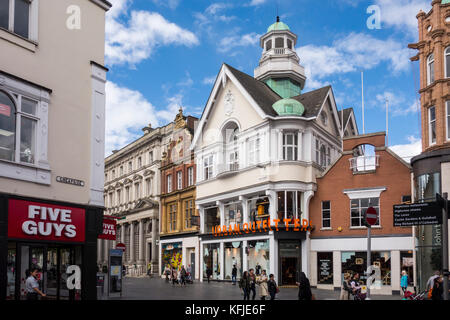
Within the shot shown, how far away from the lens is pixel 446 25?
29.0 metres

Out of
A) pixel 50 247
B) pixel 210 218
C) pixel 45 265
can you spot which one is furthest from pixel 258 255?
pixel 45 265

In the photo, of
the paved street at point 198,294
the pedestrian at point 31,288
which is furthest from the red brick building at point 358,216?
the pedestrian at point 31,288

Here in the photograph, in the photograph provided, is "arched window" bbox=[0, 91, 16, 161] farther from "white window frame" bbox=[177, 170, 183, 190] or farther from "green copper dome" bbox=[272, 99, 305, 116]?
"white window frame" bbox=[177, 170, 183, 190]

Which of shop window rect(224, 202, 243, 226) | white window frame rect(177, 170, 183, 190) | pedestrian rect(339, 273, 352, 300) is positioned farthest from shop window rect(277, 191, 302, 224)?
white window frame rect(177, 170, 183, 190)

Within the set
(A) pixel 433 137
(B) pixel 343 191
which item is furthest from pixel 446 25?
(B) pixel 343 191

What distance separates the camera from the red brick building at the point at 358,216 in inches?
1329

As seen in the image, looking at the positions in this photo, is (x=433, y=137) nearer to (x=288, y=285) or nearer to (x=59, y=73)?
(x=288, y=285)

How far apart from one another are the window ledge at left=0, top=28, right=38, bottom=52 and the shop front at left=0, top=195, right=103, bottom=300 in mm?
4398

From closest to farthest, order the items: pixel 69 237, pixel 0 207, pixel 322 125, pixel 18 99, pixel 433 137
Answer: pixel 0 207
pixel 18 99
pixel 69 237
pixel 433 137
pixel 322 125

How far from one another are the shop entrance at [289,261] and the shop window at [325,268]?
1.50 meters

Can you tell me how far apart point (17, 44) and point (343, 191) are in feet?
89.6

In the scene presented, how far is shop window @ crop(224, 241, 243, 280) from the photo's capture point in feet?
134

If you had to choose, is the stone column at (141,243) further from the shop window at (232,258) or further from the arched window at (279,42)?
the arched window at (279,42)

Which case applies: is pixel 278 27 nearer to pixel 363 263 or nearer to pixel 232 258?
pixel 232 258
